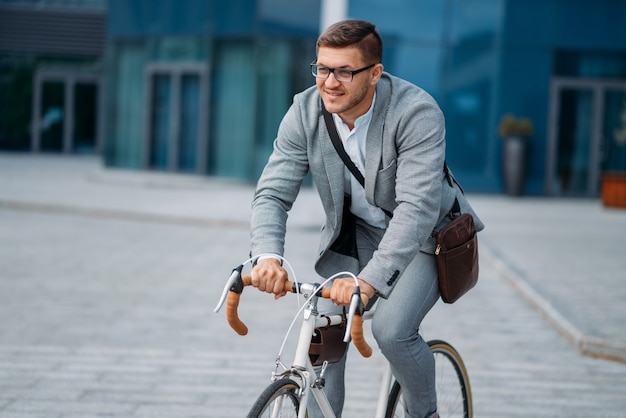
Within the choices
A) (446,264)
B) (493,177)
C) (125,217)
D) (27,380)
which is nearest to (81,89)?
(493,177)

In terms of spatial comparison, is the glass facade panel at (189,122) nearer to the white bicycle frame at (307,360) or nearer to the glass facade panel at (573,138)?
the glass facade panel at (573,138)

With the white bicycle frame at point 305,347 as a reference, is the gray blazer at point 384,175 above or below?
above

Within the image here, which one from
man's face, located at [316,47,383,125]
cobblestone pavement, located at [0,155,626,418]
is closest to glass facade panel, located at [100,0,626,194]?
cobblestone pavement, located at [0,155,626,418]

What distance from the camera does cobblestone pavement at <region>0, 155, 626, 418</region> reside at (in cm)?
510

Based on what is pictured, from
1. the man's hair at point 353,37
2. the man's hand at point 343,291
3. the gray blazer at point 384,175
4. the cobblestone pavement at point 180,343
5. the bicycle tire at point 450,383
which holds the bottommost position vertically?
the cobblestone pavement at point 180,343

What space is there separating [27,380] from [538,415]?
8.67 feet

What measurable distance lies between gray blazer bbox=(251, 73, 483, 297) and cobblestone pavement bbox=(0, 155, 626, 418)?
180 cm

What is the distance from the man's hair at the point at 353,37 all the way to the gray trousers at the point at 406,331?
72 centimetres

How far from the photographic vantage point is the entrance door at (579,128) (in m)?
22.6

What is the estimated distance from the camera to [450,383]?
3.95m

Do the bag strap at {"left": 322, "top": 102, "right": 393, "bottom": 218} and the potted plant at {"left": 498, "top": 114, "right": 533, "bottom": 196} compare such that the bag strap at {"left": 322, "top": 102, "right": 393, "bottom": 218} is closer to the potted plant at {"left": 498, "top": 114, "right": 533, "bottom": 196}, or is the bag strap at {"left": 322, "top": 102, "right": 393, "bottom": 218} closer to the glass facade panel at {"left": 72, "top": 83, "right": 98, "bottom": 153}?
the potted plant at {"left": 498, "top": 114, "right": 533, "bottom": 196}

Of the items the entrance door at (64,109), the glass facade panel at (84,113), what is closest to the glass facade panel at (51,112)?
the entrance door at (64,109)

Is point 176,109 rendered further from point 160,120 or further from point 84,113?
point 84,113

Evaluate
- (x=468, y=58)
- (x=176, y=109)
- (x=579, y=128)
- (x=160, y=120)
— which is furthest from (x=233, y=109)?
(x=579, y=128)
